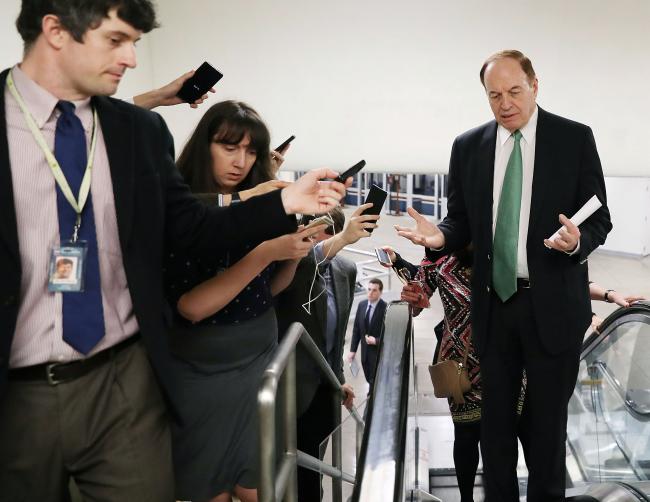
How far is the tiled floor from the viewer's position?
4391 mm

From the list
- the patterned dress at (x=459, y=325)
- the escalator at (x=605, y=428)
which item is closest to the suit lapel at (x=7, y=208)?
the escalator at (x=605, y=428)

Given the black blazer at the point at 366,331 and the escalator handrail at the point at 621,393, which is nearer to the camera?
the escalator handrail at the point at 621,393

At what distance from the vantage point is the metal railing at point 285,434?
1.25 m

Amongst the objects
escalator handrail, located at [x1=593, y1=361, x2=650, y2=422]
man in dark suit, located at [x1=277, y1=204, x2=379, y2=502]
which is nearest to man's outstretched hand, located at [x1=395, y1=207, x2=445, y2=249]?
man in dark suit, located at [x1=277, y1=204, x2=379, y2=502]

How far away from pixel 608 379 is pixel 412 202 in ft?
34.7

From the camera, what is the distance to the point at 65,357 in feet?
4.13

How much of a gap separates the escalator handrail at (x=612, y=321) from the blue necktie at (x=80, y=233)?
2366 millimetres

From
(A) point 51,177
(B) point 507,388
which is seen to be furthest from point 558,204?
(A) point 51,177

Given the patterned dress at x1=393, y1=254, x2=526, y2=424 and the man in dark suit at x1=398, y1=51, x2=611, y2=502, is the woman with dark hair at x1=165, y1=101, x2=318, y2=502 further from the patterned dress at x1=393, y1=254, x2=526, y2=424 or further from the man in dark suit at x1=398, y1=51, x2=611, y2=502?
the patterned dress at x1=393, y1=254, x2=526, y2=424

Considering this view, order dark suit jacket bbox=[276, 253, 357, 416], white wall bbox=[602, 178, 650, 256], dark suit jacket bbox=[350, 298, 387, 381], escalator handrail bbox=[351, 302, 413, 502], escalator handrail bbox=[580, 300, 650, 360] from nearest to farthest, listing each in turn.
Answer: escalator handrail bbox=[351, 302, 413, 502] → dark suit jacket bbox=[276, 253, 357, 416] → escalator handrail bbox=[580, 300, 650, 360] → dark suit jacket bbox=[350, 298, 387, 381] → white wall bbox=[602, 178, 650, 256]

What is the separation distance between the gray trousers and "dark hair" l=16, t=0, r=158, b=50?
688 mm

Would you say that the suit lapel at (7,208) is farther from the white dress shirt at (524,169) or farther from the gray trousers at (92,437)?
the white dress shirt at (524,169)

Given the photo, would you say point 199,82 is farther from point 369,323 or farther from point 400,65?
point 369,323

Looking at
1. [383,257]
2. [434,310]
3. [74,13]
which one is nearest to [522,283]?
[383,257]
